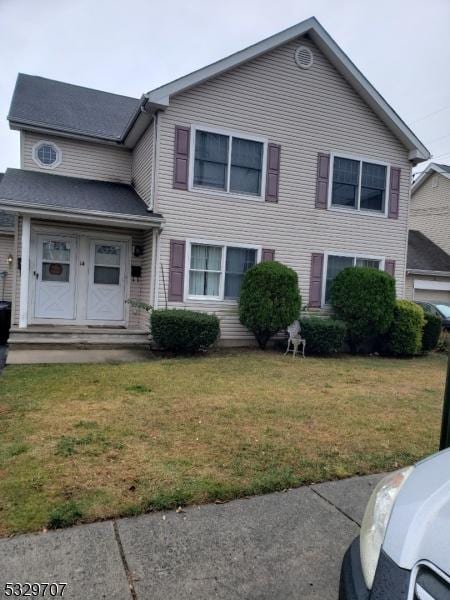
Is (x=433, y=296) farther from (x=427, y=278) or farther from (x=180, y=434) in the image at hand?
(x=180, y=434)

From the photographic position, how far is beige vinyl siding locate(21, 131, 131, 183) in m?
11.1

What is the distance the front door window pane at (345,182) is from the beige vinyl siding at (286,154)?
32 centimetres

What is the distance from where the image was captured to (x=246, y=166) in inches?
425

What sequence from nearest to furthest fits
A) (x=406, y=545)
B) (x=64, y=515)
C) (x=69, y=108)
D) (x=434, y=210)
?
(x=406, y=545) < (x=64, y=515) < (x=69, y=108) < (x=434, y=210)

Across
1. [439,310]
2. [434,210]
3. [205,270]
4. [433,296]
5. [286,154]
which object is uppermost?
[434,210]

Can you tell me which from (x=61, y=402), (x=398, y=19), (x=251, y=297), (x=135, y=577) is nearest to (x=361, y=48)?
(x=398, y=19)

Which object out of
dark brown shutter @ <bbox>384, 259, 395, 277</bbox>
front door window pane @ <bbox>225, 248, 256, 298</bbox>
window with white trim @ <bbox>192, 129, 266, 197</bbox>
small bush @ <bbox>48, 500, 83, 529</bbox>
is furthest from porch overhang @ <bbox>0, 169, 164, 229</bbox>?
small bush @ <bbox>48, 500, 83, 529</bbox>

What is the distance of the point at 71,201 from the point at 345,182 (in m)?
7.16

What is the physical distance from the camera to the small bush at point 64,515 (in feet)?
8.79

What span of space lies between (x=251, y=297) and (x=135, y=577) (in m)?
8.04

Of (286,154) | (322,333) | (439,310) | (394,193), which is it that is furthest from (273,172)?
(439,310)

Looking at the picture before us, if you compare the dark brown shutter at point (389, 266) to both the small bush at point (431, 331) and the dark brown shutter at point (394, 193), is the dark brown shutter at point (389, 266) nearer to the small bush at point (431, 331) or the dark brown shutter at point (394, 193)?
the dark brown shutter at point (394, 193)

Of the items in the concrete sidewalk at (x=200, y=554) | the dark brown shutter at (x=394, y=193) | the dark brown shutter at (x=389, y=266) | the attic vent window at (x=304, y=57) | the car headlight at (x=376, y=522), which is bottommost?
the concrete sidewalk at (x=200, y=554)

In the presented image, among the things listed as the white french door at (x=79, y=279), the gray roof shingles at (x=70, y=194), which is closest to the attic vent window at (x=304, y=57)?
the gray roof shingles at (x=70, y=194)
